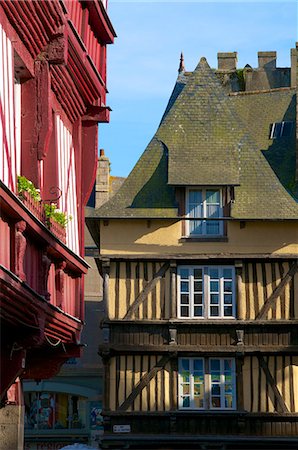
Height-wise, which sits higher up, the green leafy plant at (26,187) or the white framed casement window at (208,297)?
the white framed casement window at (208,297)

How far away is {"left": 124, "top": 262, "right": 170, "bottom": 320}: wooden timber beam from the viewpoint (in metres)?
23.8

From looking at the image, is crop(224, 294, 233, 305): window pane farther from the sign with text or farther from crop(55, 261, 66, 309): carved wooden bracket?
crop(55, 261, 66, 309): carved wooden bracket

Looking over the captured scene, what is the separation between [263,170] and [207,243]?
2326 millimetres

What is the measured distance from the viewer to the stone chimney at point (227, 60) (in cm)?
3631

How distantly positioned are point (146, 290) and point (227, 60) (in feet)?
47.4

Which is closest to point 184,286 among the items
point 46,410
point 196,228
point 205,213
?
point 196,228

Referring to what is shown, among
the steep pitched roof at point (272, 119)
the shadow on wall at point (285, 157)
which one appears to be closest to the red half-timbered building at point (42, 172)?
the shadow on wall at point (285, 157)

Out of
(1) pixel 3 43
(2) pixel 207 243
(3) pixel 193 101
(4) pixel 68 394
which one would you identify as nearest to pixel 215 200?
(2) pixel 207 243

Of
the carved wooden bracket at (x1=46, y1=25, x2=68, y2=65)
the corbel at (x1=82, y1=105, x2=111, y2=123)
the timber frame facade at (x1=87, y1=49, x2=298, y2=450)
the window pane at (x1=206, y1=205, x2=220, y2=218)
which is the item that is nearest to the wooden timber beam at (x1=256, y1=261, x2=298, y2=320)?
the timber frame facade at (x1=87, y1=49, x2=298, y2=450)

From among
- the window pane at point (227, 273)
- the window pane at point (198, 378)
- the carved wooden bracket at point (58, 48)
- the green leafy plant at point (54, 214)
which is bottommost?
the window pane at point (198, 378)

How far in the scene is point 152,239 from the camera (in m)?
24.3

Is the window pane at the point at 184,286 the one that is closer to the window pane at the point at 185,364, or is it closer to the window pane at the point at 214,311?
the window pane at the point at 214,311

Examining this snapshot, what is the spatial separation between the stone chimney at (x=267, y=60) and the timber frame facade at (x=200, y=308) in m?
12.0

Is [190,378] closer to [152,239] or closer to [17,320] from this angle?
[152,239]
